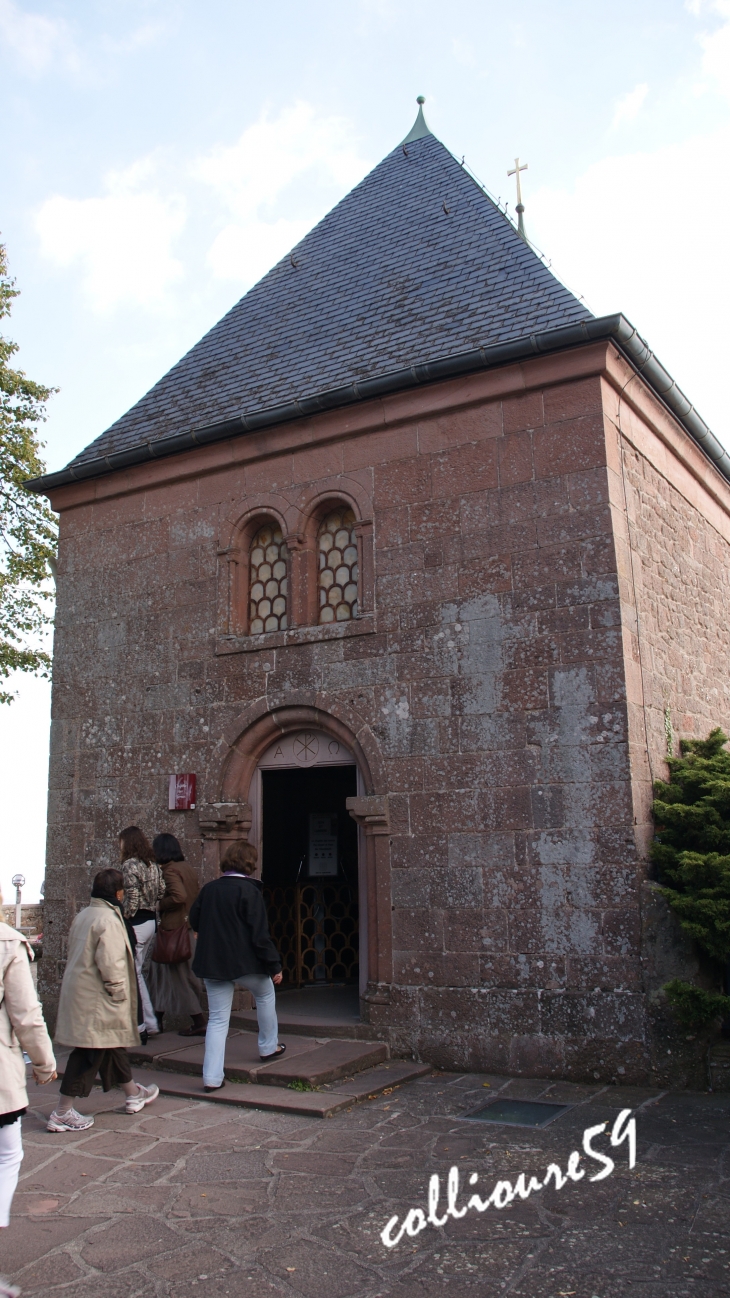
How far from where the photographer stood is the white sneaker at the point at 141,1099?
5.86 m

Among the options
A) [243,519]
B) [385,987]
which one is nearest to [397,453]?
[243,519]

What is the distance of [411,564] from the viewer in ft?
24.7

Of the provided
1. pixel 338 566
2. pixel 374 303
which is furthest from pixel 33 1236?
pixel 374 303

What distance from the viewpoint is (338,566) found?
8.17 meters

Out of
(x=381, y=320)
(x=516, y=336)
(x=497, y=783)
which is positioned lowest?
(x=497, y=783)

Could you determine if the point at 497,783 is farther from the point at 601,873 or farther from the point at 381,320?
the point at 381,320

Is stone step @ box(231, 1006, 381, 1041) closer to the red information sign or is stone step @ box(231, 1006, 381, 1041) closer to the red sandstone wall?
the red information sign

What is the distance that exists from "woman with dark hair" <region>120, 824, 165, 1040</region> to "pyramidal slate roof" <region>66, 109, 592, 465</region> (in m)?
3.74

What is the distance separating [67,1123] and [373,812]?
2.89 m

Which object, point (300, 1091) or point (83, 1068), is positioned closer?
point (83, 1068)

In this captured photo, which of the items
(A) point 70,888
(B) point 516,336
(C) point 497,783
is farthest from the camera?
(A) point 70,888

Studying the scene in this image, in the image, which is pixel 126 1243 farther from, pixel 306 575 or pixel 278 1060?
pixel 306 575

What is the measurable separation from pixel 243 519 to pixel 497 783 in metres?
3.35

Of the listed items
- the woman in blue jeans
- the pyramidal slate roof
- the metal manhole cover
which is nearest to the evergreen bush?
the metal manhole cover
